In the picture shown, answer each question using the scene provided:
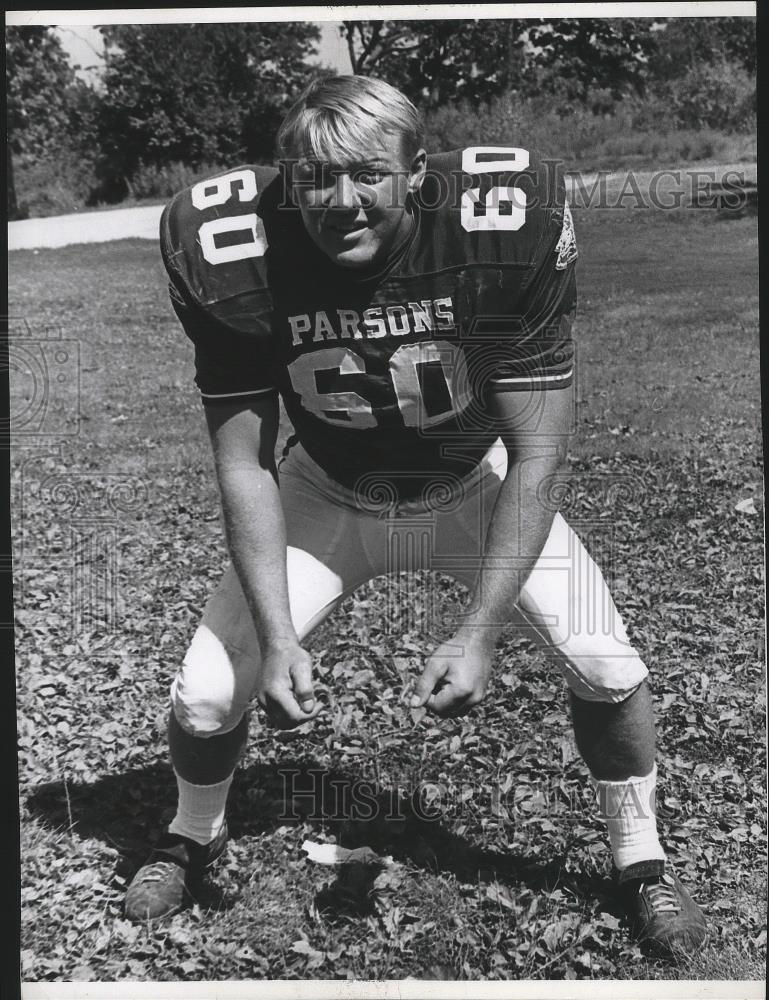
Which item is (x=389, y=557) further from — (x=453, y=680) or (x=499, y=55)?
(x=499, y=55)

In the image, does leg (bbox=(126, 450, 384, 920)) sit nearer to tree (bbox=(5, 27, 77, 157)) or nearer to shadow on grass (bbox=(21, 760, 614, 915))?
shadow on grass (bbox=(21, 760, 614, 915))

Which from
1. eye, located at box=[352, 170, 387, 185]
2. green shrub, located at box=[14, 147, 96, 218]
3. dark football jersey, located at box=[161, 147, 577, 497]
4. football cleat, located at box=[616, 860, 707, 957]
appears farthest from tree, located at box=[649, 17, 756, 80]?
football cleat, located at box=[616, 860, 707, 957]

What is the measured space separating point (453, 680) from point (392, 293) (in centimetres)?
82

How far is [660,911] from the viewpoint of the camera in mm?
2566

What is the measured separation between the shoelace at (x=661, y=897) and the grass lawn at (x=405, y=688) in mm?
116

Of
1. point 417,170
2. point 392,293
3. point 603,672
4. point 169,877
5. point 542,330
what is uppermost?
point 417,170

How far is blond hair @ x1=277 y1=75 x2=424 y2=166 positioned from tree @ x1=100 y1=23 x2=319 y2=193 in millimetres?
631

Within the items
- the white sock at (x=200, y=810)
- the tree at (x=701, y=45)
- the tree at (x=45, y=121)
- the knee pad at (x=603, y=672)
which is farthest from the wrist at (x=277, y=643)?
the tree at (x=701, y=45)

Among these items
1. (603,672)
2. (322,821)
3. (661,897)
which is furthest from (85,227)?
(661,897)

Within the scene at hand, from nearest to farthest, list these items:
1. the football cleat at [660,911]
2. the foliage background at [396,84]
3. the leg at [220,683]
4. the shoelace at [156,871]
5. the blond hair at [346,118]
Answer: the blond hair at [346,118] → the leg at [220,683] → the football cleat at [660,911] → the shoelace at [156,871] → the foliage background at [396,84]

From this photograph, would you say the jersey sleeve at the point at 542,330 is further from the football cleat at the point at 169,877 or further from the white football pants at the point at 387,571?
the football cleat at the point at 169,877

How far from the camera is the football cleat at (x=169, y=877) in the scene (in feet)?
Result: 8.70

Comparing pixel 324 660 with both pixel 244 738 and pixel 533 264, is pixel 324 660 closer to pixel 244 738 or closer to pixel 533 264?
pixel 244 738

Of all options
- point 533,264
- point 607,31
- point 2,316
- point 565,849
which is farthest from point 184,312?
point 565,849
